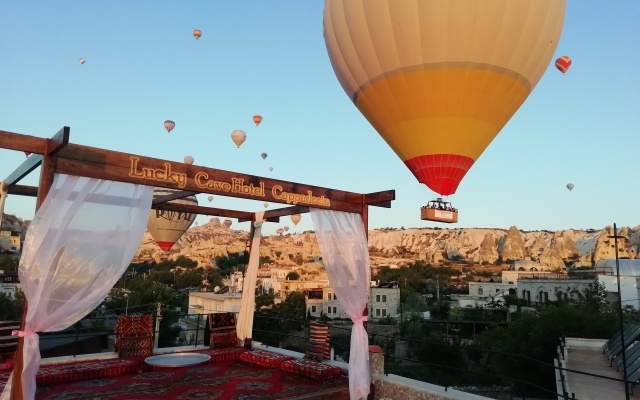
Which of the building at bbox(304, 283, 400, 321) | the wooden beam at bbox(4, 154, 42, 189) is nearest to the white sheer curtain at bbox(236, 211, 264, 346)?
the wooden beam at bbox(4, 154, 42, 189)

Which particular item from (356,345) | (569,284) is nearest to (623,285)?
(569,284)

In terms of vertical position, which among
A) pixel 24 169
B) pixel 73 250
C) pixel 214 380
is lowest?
pixel 214 380

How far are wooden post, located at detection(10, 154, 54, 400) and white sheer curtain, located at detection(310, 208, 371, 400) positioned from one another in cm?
328

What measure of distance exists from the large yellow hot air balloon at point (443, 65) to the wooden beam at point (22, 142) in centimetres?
686

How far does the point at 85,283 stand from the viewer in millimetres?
4391

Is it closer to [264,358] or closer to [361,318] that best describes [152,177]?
[361,318]

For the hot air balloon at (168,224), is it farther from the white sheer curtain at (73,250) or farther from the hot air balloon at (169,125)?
the white sheer curtain at (73,250)

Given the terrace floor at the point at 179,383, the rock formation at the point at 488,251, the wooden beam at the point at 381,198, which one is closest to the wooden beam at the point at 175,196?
the terrace floor at the point at 179,383

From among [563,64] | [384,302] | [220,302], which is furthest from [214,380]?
[384,302]

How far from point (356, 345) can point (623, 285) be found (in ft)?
132

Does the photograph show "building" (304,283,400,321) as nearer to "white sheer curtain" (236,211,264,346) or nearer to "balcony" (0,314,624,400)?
"white sheer curtain" (236,211,264,346)

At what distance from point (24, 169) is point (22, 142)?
75cm

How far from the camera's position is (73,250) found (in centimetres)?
435

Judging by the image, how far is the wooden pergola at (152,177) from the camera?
4.19 metres
